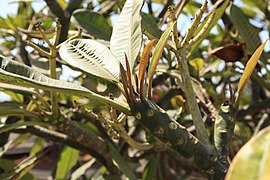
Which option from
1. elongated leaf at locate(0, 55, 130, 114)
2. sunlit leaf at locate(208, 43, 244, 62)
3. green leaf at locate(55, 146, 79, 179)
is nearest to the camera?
elongated leaf at locate(0, 55, 130, 114)

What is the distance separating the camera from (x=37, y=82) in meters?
0.47

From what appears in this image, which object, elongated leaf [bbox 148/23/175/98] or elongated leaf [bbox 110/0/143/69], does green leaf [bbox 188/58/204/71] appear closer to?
elongated leaf [bbox 110/0/143/69]

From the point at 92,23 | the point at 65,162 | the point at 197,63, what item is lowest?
the point at 65,162

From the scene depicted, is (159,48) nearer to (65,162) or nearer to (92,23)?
(92,23)

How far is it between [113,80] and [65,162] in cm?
67

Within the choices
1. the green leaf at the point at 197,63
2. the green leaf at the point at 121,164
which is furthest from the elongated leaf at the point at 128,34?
the green leaf at the point at 197,63

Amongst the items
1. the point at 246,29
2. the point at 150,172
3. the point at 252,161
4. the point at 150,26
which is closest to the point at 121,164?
the point at 150,172

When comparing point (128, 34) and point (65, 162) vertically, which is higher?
point (128, 34)

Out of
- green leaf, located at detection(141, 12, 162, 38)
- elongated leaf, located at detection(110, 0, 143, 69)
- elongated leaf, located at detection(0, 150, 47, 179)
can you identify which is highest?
elongated leaf, located at detection(110, 0, 143, 69)

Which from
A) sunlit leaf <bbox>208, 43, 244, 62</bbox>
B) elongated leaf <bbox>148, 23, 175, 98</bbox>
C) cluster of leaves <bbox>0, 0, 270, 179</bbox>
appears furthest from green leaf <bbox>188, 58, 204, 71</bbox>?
elongated leaf <bbox>148, 23, 175, 98</bbox>

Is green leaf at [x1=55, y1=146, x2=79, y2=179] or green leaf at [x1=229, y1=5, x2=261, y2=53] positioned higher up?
green leaf at [x1=229, y1=5, x2=261, y2=53]

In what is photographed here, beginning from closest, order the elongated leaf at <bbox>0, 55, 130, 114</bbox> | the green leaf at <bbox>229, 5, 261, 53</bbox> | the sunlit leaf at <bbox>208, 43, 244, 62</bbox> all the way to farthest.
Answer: the elongated leaf at <bbox>0, 55, 130, 114</bbox> < the sunlit leaf at <bbox>208, 43, 244, 62</bbox> < the green leaf at <bbox>229, 5, 261, 53</bbox>

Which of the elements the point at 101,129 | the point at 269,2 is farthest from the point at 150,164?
the point at 269,2

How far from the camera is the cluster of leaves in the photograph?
0.50 meters
